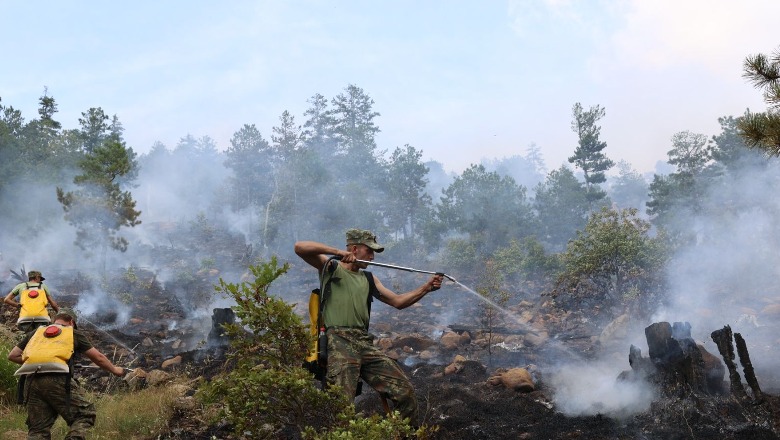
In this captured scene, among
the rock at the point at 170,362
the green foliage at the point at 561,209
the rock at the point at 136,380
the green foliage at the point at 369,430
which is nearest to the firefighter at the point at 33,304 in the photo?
the rock at the point at 136,380

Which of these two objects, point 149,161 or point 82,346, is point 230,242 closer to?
point 149,161

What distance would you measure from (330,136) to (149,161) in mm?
31789

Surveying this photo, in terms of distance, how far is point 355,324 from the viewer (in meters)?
4.82

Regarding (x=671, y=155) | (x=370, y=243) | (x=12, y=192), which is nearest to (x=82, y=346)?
(x=370, y=243)

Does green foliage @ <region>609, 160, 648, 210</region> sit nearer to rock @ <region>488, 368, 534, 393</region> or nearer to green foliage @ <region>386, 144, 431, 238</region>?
green foliage @ <region>386, 144, 431, 238</region>

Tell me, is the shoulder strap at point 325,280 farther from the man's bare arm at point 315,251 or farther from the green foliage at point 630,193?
the green foliage at point 630,193

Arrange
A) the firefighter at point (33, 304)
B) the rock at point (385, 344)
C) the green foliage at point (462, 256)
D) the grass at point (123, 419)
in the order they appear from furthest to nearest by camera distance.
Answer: the green foliage at point (462, 256) < the rock at point (385, 344) < the firefighter at point (33, 304) < the grass at point (123, 419)

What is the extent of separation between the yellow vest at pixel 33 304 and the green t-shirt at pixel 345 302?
6837mm

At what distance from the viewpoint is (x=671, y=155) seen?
33125mm

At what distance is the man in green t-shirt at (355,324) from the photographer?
460 centimetres

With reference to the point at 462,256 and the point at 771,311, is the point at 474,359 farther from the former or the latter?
the point at 462,256

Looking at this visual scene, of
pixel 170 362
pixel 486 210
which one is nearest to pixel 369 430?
pixel 170 362

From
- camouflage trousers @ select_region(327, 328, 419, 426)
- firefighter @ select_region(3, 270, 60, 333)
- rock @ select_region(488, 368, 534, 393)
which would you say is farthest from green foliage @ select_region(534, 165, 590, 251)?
camouflage trousers @ select_region(327, 328, 419, 426)

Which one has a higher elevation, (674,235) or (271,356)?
(674,235)
